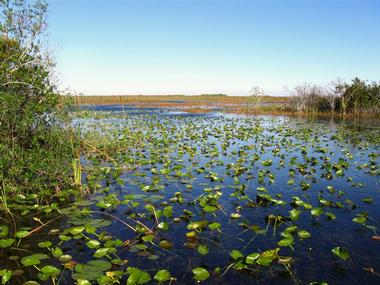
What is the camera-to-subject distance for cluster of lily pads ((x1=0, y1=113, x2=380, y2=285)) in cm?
466

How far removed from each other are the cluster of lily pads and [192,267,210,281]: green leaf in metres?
0.02

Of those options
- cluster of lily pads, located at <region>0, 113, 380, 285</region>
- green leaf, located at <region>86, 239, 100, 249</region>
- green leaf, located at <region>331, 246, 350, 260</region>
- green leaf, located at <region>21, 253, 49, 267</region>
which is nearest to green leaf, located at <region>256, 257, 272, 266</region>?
cluster of lily pads, located at <region>0, 113, 380, 285</region>

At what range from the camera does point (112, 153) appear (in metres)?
12.9

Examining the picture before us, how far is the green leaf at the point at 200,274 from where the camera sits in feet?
14.4

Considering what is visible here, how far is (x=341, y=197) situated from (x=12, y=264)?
711 centimetres

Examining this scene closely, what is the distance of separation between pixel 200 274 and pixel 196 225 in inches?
62.3

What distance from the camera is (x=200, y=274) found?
14.5 ft

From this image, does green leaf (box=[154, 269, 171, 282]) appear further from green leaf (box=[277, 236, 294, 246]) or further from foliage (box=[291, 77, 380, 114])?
foliage (box=[291, 77, 380, 114])

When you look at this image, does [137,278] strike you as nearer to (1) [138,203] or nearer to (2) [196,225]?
(2) [196,225]

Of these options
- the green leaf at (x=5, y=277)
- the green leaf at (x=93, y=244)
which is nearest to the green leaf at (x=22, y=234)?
the green leaf at (x=93, y=244)

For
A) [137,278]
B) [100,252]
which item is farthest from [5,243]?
[137,278]

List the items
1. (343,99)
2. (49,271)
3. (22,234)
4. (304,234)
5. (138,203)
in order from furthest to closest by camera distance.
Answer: (343,99) < (138,203) < (304,234) < (22,234) < (49,271)

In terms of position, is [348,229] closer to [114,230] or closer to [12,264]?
[114,230]

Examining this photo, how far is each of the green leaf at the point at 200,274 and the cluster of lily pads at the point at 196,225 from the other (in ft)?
0.08
